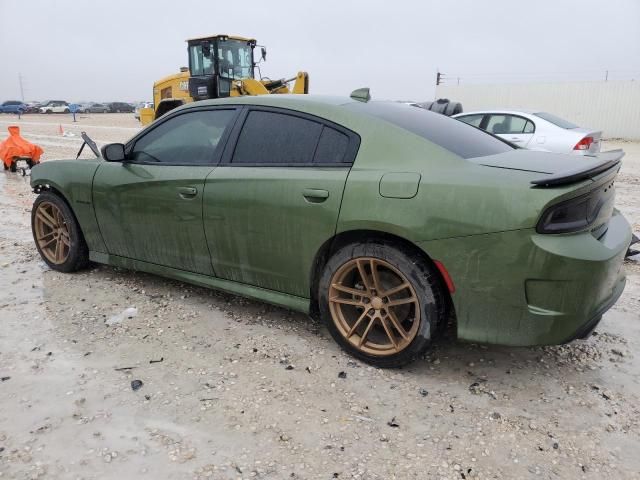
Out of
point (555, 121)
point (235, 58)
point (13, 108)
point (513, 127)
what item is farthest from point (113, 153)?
point (13, 108)

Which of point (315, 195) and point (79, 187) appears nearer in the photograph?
point (315, 195)

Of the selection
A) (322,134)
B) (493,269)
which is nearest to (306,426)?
(493,269)

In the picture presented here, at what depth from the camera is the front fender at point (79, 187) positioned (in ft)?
13.5

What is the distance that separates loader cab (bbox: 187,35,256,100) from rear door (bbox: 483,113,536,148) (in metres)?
6.98

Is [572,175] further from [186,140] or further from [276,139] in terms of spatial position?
[186,140]

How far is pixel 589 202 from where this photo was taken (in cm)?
249

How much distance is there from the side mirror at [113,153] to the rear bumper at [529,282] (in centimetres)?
248

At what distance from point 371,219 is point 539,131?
298 inches

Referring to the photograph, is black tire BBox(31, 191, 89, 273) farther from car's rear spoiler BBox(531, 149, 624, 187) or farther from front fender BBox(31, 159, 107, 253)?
car's rear spoiler BBox(531, 149, 624, 187)

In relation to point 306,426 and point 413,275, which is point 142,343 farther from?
point 413,275

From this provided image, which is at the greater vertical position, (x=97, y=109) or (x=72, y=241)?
(x=97, y=109)

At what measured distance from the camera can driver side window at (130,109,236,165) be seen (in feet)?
11.6

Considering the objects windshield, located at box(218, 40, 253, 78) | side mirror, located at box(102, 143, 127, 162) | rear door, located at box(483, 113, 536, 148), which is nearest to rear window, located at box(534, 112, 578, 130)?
rear door, located at box(483, 113, 536, 148)

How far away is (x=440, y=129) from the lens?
311 centimetres
